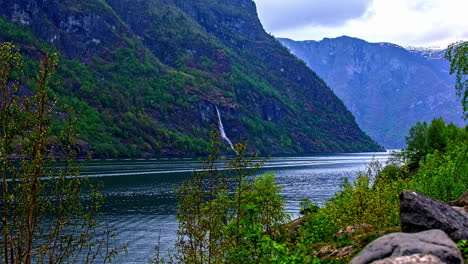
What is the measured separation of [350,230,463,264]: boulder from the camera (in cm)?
1159

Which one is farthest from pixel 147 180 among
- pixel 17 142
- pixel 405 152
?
pixel 17 142

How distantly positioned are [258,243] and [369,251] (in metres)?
3.74

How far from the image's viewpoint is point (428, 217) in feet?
53.8

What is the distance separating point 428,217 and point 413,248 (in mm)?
5283

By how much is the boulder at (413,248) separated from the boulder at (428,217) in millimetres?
3425

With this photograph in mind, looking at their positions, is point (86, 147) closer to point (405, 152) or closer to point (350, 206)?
point (405, 152)

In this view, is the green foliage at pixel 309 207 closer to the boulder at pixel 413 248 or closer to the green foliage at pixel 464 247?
the green foliage at pixel 464 247

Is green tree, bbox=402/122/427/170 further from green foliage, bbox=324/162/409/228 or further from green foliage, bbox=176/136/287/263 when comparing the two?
green foliage, bbox=176/136/287/263

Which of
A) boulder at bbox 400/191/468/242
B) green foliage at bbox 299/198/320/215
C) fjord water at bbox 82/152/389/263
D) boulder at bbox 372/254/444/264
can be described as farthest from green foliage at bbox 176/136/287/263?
green foliage at bbox 299/198/320/215

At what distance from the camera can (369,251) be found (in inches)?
502

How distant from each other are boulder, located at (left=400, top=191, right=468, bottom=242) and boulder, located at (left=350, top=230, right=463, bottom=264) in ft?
11.2

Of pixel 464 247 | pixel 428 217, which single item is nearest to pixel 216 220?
pixel 428 217

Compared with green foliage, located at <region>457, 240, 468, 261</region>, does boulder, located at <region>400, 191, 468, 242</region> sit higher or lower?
higher

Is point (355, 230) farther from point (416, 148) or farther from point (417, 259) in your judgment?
point (416, 148)
